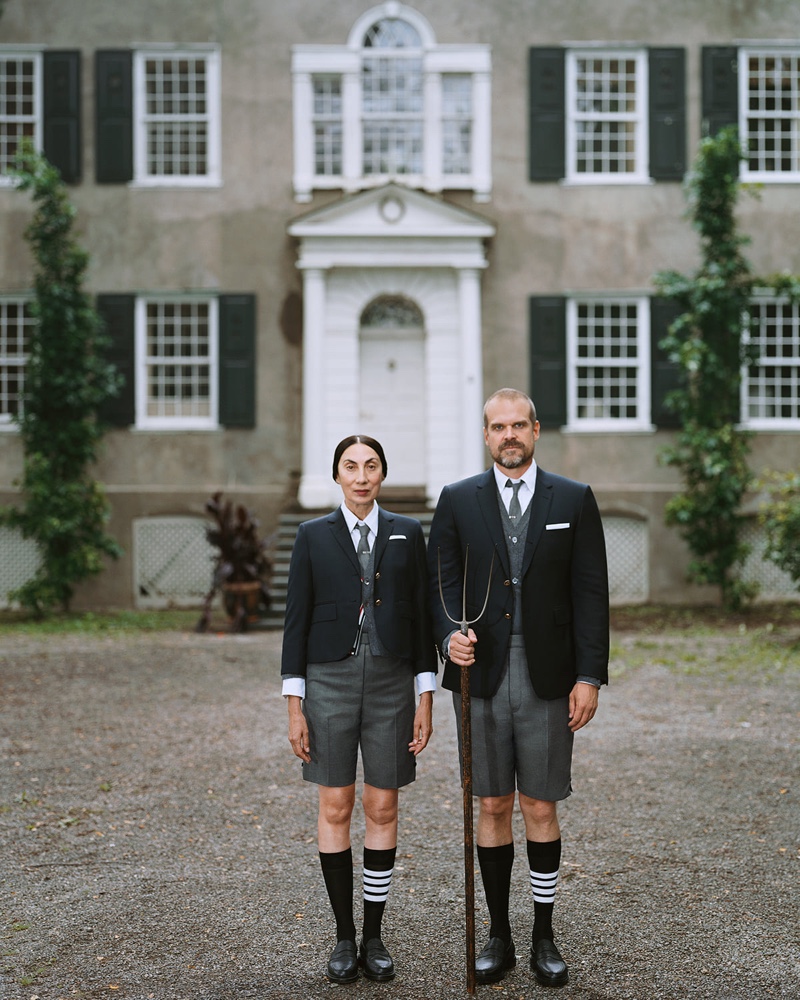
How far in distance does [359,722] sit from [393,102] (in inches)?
569

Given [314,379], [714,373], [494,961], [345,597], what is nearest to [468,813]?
[494,961]

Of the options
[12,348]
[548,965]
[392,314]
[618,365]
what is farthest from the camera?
[12,348]

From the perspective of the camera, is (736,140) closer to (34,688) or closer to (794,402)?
(794,402)

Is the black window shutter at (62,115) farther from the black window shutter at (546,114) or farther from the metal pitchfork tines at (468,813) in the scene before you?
the metal pitchfork tines at (468,813)

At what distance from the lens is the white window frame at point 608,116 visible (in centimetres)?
1741

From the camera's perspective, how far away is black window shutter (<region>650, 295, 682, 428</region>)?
56.4ft

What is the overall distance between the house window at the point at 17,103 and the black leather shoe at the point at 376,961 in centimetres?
1532

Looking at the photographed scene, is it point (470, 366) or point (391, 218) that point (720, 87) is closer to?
point (391, 218)

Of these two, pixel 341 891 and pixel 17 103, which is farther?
pixel 17 103

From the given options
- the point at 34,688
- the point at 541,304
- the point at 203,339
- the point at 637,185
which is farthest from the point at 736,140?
the point at 34,688

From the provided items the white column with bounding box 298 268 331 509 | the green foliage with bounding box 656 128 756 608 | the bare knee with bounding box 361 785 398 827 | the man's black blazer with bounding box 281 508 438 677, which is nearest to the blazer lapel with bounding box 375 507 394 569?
the man's black blazer with bounding box 281 508 438 677

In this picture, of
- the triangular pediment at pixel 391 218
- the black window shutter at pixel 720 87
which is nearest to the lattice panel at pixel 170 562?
the triangular pediment at pixel 391 218

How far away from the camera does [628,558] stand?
17500 millimetres

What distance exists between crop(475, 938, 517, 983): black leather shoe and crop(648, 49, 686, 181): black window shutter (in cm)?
1471
